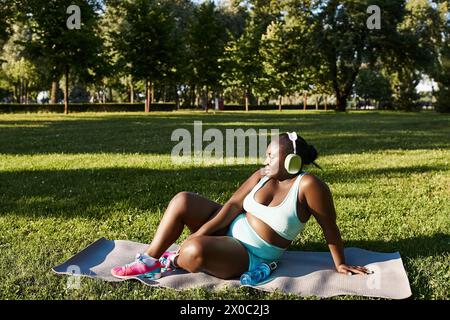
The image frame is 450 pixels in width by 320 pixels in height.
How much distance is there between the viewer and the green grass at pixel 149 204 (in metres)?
3.90

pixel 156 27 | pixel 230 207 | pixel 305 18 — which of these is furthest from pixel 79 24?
pixel 230 207

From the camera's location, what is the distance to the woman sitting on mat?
383 centimetres

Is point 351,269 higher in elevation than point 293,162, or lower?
lower

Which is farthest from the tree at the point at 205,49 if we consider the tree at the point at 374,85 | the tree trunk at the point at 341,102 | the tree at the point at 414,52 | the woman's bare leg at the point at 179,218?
the tree at the point at 374,85

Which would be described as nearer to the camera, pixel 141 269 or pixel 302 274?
pixel 141 269

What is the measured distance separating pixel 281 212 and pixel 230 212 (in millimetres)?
458

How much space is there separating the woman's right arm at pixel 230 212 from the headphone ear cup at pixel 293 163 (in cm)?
34

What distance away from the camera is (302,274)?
407 cm

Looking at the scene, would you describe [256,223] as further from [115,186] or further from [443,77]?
[443,77]

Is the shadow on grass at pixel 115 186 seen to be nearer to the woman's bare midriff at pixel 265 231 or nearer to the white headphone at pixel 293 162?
the woman's bare midriff at pixel 265 231

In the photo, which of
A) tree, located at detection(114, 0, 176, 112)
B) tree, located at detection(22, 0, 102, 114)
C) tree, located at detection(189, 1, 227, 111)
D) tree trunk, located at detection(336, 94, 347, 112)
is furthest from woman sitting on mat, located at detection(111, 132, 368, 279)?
tree trunk, located at detection(336, 94, 347, 112)

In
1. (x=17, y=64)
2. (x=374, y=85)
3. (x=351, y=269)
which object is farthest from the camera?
(x=374, y=85)

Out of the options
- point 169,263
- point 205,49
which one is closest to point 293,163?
point 169,263
